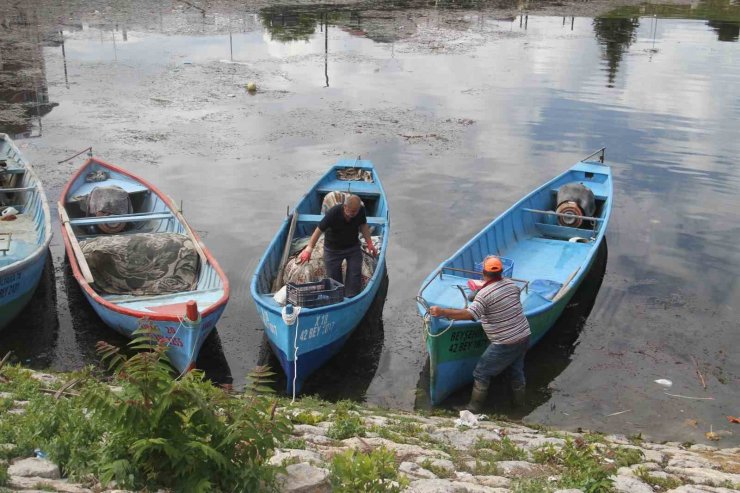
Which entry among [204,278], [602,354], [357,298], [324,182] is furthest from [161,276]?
[602,354]

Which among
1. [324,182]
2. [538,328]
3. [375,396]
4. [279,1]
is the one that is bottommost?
[375,396]

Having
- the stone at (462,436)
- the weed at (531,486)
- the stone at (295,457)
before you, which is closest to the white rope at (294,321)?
the stone at (462,436)

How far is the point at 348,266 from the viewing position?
11.7 meters

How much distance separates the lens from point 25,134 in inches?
815

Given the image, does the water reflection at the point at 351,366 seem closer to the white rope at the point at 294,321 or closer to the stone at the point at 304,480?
the white rope at the point at 294,321

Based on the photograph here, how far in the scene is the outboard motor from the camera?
1508cm

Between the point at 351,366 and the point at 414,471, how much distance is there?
5.26m

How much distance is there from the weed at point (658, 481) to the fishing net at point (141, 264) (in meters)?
7.52

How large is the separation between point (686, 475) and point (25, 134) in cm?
1943

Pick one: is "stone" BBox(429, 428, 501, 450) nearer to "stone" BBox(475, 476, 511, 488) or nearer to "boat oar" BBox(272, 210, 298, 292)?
"stone" BBox(475, 476, 511, 488)

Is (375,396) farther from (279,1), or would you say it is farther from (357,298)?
(279,1)

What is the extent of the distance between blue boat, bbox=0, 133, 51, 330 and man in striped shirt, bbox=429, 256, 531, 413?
641 centimetres

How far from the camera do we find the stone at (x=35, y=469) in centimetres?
518

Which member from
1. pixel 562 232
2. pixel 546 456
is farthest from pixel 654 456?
pixel 562 232
